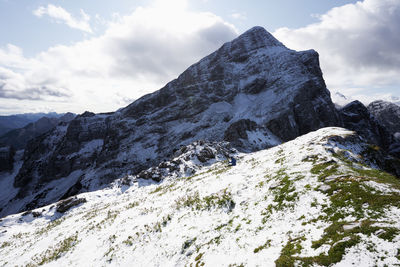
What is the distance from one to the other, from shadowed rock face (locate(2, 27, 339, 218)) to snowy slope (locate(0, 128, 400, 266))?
205 feet

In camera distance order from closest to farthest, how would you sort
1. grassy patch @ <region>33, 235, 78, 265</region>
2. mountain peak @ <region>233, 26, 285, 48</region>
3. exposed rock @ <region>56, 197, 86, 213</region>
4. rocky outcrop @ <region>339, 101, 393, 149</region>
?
grassy patch @ <region>33, 235, 78, 265</region> < exposed rock @ <region>56, 197, 86, 213</region> < rocky outcrop @ <region>339, 101, 393, 149</region> < mountain peak @ <region>233, 26, 285, 48</region>

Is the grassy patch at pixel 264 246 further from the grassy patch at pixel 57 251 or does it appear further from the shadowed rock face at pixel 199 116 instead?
the shadowed rock face at pixel 199 116

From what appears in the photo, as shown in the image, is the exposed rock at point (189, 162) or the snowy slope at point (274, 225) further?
the exposed rock at point (189, 162)

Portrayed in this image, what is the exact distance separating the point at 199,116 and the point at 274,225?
12320 cm

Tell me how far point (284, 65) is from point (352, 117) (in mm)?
59088

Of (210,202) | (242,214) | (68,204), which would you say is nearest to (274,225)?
(242,214)

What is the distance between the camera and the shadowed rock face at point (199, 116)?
112375 mm

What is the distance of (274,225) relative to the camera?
35.0 feet

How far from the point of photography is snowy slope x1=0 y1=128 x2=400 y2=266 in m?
7.59

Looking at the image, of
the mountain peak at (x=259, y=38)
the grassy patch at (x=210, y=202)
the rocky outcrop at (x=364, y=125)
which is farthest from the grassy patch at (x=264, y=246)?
the mountain peak at (x=259, y=38)

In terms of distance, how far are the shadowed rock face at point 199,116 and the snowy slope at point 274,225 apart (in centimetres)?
6254

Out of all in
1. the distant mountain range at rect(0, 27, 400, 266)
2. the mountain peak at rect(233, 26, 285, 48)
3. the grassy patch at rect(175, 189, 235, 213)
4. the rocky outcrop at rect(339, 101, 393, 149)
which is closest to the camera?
the distant mountain range at rect(0, 27, 400, 266)

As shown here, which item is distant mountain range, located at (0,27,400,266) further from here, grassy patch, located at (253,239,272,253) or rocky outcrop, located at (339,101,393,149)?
rocky outcrop, located at (339,101,393,149)

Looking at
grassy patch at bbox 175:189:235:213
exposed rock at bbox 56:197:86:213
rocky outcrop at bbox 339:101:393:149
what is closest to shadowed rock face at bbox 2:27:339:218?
rocky outcrop at bbox 339:101:393:149
